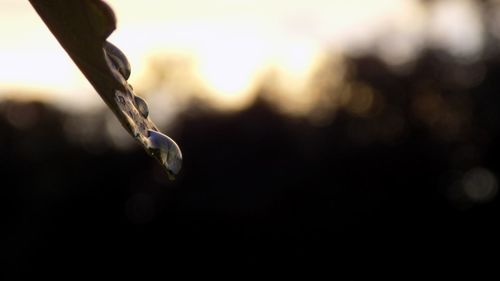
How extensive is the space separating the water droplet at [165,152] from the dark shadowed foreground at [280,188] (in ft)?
63.5

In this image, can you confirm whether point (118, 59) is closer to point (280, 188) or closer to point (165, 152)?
point (165, 152)

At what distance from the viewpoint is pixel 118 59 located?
0.46 meters

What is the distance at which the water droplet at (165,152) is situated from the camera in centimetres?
46

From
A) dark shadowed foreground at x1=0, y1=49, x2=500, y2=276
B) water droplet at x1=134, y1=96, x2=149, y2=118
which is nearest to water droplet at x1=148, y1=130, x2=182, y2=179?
water droplet at x1=134, y1=96, x2=149, y2=118

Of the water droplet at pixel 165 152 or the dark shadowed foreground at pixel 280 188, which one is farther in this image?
the dark shadowed foreground at pixel 280 188

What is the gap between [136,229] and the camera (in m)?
20.6

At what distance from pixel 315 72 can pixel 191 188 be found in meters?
3.73

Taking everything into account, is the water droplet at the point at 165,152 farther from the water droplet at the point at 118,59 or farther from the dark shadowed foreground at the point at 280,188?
the dark shadowed foreground at the point at 280,188

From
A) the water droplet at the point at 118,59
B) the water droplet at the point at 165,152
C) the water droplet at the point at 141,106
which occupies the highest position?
the water droplet at the point at 118,59

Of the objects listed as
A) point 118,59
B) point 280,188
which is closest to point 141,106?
point 118,59

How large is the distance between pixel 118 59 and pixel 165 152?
0.16ft

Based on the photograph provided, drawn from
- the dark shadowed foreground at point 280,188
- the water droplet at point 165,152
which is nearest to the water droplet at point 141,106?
the water droplet at point 165,152

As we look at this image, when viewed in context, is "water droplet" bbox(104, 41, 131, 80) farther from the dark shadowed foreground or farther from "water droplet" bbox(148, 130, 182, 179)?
the dark shadowed foreground

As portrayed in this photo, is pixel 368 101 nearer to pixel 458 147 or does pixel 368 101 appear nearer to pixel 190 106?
pixel 458 147
